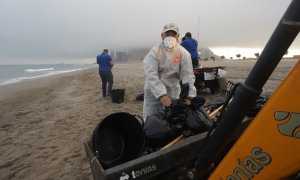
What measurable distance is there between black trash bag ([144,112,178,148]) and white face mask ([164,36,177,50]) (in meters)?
1.02

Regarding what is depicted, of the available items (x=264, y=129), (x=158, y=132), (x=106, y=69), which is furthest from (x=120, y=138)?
(x=106, y=69)

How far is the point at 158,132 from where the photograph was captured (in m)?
2.41

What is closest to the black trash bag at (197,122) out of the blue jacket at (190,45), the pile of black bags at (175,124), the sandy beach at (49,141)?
the pile of black bags at (175,124)

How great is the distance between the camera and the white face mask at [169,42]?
10.4ft

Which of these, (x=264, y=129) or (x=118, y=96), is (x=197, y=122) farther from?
(x=118, y=96)

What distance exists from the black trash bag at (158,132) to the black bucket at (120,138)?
2.9 inches

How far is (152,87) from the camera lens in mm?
3125

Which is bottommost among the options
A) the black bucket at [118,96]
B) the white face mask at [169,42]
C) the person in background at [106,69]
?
the black bucket at [118,96]

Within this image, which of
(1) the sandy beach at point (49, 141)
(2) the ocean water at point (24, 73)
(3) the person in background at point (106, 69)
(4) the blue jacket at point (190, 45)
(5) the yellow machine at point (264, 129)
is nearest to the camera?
(5) the yellow machine at point (264, 129)

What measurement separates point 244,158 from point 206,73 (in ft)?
23.0

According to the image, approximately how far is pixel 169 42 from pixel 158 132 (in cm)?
123

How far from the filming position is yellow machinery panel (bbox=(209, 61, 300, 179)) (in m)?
1.14

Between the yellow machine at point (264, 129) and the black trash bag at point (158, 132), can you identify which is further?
the black trash bag at point (158, 132)

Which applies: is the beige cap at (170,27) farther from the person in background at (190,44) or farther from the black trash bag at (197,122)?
the person in background at (190,44)
